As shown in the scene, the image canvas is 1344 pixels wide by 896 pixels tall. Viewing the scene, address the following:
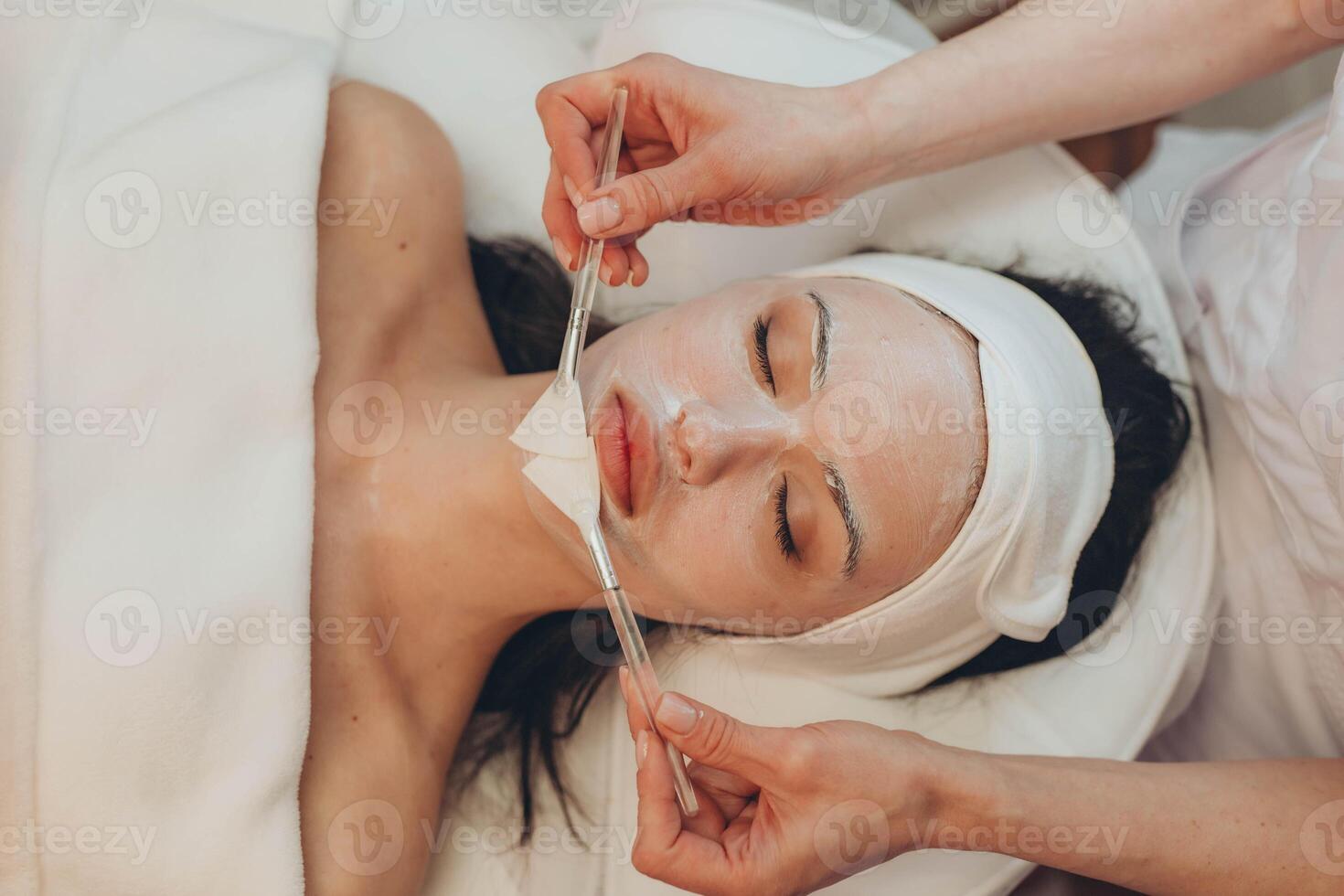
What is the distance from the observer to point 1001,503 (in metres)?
1.17

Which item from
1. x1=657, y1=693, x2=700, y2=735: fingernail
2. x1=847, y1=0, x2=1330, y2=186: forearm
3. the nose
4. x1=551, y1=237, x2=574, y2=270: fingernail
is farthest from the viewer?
x1=847, y1=0, x2=1330, y2=186: forearm

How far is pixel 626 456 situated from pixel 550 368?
1.52ft

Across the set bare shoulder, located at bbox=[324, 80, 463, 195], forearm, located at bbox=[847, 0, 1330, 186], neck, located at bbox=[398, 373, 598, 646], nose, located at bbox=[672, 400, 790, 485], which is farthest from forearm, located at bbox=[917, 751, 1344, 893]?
bare shoulder, located at bbox=[324, 80, 463, 195]

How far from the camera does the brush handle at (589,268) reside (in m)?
1.14

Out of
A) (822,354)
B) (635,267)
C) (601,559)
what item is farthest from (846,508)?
(635,267)

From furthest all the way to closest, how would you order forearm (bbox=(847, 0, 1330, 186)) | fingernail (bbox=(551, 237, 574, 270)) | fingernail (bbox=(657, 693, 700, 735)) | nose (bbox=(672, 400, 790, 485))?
forearm (bbox=(847, 0, 1330, 186)) → fingernail (bbox=(551, 237, 574, 270)) → nose (bbox=(672, 400, 790, 485)) → fingernail (bbox=(657, 693, 700, 735))

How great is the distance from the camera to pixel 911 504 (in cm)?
113

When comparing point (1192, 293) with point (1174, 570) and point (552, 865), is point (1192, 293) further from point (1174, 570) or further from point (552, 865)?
point (552, 865)

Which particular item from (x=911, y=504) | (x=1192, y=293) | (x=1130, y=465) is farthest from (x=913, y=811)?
(x=1192, y=293)

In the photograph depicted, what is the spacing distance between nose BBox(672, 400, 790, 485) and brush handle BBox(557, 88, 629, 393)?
15cm

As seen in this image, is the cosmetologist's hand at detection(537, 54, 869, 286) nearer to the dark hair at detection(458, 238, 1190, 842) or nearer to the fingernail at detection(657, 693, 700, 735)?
the dark hair at detection(458, 238, 1190, 842)

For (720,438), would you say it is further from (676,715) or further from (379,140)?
(379,140)

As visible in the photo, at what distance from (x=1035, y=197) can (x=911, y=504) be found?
684 mm

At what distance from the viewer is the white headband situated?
3.85 feet
